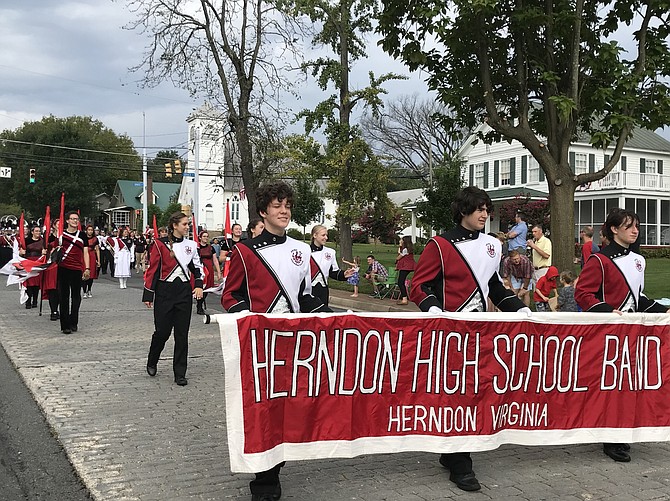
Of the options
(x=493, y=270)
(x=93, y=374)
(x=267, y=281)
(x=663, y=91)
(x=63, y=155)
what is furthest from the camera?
(x=63, y=155)

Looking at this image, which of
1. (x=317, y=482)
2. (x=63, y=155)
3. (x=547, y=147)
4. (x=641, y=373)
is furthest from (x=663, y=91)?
(x=63, y=155)

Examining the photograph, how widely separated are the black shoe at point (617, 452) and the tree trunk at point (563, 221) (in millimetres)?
8683

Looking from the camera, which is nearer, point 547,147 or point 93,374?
point 93,374

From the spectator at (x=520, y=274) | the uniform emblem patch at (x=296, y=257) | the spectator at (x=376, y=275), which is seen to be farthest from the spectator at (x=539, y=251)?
the uniform emblem patch at (x=296, y=257)

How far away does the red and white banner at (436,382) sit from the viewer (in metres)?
4.59

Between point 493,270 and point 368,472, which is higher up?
point 493,270

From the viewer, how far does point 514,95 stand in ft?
49.9

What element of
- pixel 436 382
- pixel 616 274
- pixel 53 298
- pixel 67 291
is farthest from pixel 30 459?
pixel 53 298

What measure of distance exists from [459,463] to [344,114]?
67.9 feet

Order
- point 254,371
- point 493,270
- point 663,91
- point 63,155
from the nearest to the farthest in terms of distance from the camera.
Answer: point 254,371 < point 493,270 < point 663,91 < point 63,155

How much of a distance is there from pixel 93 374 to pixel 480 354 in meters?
5.27

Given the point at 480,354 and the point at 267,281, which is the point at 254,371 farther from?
the point at 480,354

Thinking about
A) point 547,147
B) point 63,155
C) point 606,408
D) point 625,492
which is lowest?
point 625,492

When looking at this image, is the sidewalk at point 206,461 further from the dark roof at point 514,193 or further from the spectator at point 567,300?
the dark roof at point 514,193
